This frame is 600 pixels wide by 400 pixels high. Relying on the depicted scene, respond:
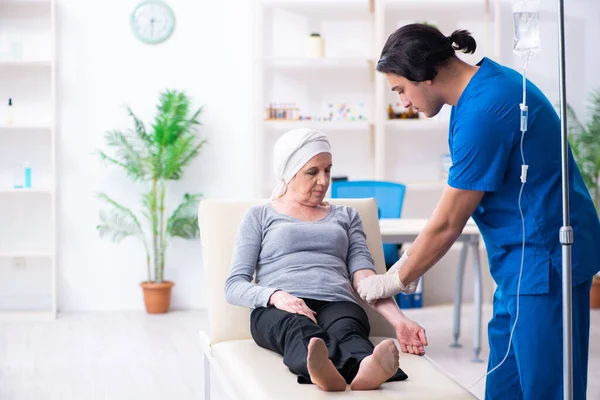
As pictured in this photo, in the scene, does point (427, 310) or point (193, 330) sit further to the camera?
point (427, 310)

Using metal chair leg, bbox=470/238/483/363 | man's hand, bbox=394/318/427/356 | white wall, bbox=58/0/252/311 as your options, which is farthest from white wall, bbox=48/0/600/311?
man's hand, bbox=394/318/427/356

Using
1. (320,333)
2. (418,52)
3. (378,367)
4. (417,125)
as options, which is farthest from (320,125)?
(378,367)

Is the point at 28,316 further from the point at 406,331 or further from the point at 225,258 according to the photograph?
the point at 406,331

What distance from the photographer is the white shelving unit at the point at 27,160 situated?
4699 mm

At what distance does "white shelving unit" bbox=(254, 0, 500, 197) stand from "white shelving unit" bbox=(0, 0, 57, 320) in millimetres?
1241

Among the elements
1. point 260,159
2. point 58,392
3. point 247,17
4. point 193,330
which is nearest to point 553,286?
point 58,392

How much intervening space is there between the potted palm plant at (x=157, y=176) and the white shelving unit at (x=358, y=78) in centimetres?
47

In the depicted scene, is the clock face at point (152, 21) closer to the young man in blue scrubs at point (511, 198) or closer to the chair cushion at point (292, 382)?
the chair cushion at point (292, 382)

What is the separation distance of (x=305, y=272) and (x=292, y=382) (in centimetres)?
44

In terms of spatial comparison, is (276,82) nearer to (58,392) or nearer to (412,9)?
(412,9)

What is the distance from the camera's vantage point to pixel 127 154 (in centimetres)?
463

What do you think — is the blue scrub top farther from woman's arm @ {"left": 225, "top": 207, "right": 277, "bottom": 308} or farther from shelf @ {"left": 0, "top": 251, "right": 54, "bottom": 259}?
shelf @ {"left": 0, "top": 251, "right": 54, "bottom": 259}

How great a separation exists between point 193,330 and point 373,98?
1779 millimetres

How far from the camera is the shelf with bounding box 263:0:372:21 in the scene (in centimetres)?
492
